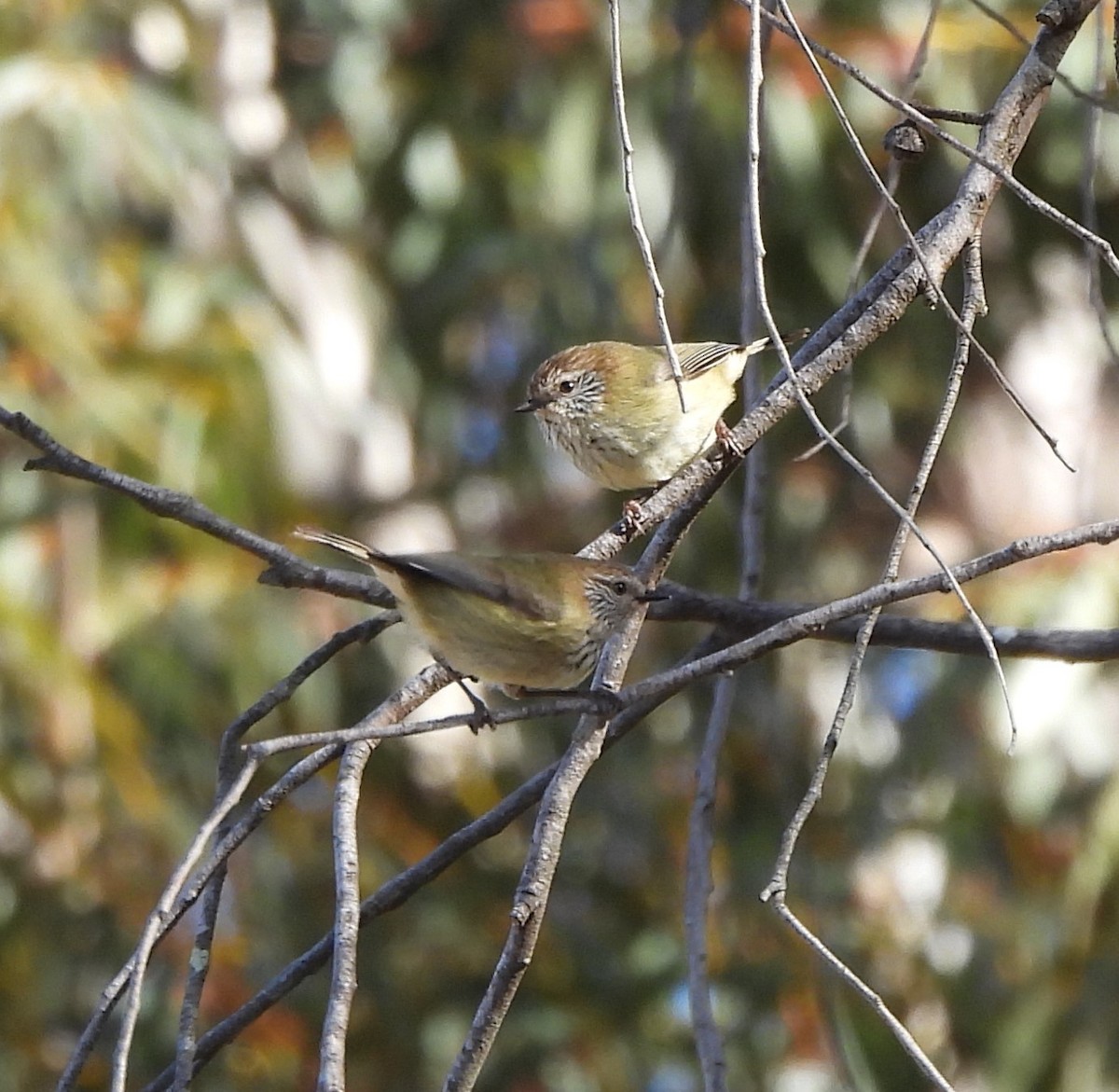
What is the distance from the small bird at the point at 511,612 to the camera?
305cm

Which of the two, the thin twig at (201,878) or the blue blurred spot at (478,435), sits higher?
the blue blurred spot at (478,435)

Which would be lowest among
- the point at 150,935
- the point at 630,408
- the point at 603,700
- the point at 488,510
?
the point at 150,935

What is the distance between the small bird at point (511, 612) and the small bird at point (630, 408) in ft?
3.17

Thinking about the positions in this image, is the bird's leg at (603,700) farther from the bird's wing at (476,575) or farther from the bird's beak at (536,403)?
the bird's beak at (536,403)

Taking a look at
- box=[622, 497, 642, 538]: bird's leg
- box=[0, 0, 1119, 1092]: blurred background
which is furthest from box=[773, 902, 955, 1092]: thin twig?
box=[0, 0, 1119, 1092]: blurred background

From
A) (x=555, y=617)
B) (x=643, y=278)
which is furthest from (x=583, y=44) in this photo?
(x=555, y=617)

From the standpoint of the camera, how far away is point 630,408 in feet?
13.8

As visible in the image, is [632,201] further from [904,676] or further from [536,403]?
[904,676]

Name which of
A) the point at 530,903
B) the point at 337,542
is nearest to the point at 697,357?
the point at 337,542

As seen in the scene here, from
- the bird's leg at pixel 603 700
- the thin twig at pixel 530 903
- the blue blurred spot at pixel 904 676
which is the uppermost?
the blue blurred spot at pixel 904 676

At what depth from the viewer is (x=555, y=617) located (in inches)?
124

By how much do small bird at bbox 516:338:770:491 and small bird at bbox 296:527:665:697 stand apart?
0.97 metres

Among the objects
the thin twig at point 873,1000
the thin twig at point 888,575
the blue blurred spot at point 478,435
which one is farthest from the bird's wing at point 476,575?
the blue blurred spot at point 478,435

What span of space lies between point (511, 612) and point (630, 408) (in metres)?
1.21
